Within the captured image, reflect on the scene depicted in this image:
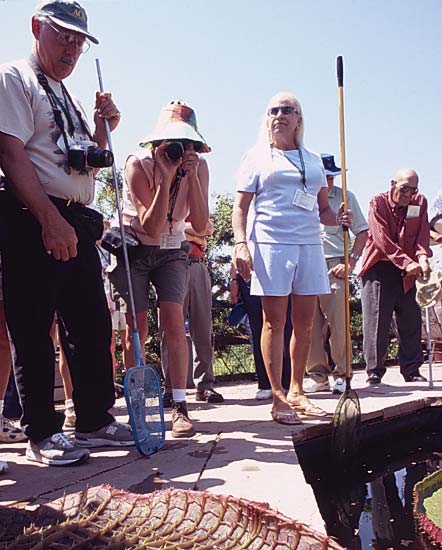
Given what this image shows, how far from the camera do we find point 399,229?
480cm

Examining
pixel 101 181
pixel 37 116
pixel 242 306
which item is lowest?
pixel 242 306

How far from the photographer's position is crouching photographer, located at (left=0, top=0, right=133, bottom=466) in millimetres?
2260

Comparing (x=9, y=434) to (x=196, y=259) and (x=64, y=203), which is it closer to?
(x=64, y=203)

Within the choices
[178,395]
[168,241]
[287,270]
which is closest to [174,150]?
[168,241]

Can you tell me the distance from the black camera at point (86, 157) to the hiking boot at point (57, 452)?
100 centimetres

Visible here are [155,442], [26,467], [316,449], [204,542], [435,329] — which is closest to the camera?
[204,542]

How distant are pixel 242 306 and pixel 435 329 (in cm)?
322

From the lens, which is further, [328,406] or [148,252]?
[328,406]

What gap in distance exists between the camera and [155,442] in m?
2.48

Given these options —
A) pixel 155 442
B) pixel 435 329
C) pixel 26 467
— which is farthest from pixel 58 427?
pixel 435 329

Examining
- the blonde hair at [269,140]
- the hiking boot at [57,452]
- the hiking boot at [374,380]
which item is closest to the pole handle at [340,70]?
the blonde hair at [269,140]

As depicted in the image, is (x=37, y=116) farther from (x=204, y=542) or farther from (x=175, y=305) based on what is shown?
(x=204, y=542)

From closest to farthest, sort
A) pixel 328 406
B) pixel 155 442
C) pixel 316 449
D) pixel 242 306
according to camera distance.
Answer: pixel 155 442, pixel 316 449, pixel 328 406, pixel 242 306

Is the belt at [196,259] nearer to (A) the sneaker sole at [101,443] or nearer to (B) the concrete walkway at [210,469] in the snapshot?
(B) the concrete walkway at [210,469]
